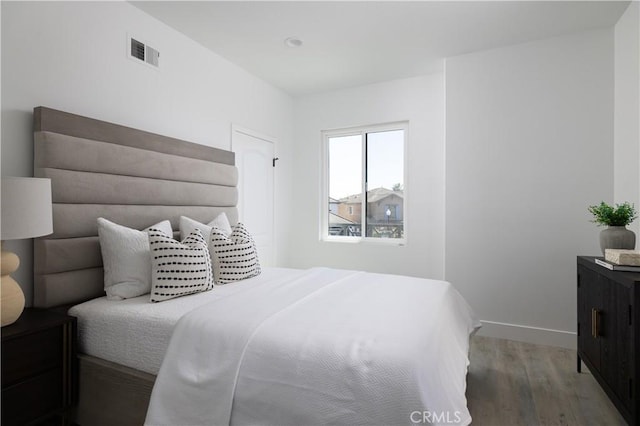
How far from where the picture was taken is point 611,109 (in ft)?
9.32

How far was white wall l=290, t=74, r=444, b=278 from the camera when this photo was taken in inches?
149

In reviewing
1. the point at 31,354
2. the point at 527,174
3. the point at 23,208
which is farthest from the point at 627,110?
the point at 31,354

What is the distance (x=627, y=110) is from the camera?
2.62 m

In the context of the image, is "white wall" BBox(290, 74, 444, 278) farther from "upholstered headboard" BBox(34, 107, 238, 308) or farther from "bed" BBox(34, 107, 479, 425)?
"upholstered headboard" BBox(34, 107, 238, 308)

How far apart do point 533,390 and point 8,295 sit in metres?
2.92

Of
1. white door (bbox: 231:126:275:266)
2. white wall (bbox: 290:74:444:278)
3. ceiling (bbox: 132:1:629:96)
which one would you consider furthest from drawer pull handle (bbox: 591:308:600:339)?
white door (bbox: 231:126:275:266)

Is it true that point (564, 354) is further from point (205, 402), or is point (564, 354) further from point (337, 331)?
point (205, 402)

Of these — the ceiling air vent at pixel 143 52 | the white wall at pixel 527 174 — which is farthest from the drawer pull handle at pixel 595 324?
the ceiling air vent at pixel 143 52

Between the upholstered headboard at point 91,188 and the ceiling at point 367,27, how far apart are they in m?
1.01

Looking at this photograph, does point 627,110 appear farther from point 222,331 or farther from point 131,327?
point 131,327

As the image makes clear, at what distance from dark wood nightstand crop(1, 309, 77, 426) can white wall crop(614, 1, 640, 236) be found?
11.9 feet

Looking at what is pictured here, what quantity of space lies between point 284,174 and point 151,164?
2.06 metres

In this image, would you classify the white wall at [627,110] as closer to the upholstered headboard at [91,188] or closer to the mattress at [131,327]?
the mattress at [131,327]

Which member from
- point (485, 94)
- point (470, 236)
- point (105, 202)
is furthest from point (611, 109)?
point (105, 202)
